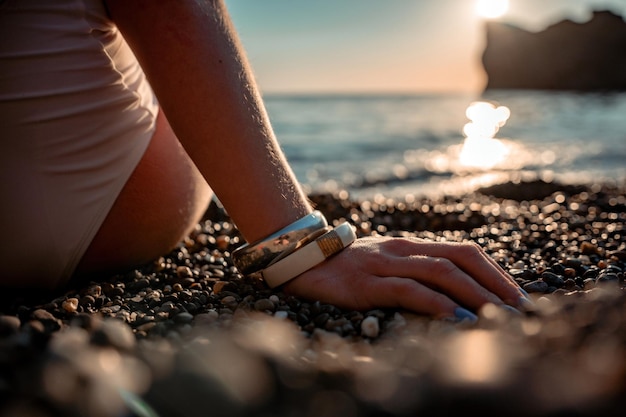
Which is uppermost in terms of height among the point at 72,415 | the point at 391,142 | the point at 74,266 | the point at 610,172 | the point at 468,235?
the point at 72,415

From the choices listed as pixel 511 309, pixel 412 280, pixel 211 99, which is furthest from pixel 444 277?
pixel 211 99

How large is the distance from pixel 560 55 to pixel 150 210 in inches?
3901

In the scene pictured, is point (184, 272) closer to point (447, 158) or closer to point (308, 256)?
point (308, 256)

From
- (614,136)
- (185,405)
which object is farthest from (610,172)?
(185,405)

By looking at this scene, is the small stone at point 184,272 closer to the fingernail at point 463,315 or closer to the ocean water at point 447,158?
the fingernail at point 463,315

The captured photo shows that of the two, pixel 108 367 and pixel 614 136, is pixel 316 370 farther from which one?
pixel 614 136

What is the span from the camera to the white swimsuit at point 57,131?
191 cm

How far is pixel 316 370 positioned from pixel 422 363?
0.22 metres

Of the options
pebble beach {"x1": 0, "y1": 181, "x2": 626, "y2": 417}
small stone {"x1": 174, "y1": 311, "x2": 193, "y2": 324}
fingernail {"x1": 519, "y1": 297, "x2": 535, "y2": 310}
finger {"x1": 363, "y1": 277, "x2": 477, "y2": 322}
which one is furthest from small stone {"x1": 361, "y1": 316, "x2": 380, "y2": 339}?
small stone {"x1": 174, "y1": 311, "x2": 193, "y2": 324}

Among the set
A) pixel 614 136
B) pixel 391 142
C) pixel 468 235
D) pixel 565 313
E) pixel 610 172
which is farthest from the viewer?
pixel 391 142

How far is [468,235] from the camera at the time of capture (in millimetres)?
3568

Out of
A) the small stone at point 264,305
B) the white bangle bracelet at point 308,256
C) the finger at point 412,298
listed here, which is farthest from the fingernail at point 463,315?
the small stone at point 264,305

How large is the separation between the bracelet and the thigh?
61 centimetres

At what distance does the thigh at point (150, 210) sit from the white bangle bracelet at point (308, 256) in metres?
0.71
